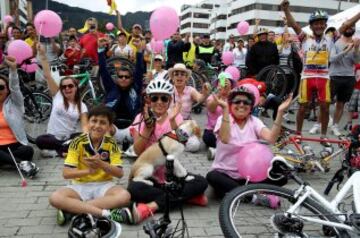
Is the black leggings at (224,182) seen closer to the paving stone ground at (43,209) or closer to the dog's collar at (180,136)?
the paving stone ground at (43,209)

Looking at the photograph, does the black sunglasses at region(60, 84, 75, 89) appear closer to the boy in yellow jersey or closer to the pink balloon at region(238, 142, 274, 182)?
the boy in yellow jersey

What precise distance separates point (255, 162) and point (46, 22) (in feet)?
14.9

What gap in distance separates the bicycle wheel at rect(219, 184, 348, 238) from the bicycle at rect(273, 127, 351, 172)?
1765mm

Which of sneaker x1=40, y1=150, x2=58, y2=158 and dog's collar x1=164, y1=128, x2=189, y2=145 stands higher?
dog's collar x1=164, y1=128, x2=189, y2=145

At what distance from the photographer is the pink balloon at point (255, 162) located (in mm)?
3842

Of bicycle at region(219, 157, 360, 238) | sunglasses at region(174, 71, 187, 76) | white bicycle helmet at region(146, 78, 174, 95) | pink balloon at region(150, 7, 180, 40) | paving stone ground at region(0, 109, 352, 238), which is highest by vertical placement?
pink balloon at region(150, 7, 180, 40)

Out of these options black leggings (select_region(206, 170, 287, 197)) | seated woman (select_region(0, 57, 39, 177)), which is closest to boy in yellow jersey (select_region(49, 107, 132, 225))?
black leggings (select_region(206, 170, 287, 197))

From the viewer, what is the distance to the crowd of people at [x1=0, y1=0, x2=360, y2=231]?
3.72m

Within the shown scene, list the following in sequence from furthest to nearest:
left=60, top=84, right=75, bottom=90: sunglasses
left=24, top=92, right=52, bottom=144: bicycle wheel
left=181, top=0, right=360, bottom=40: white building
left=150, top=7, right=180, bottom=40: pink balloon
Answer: left=181, top=0, right=360, bottom=40: white building < left=24, top=92, right=52, bottom=144: bicycle wheel < left=150, top=7, right=180, bottom=40: pink balloon < left=60, top=84, right=75, bottom=90: sunglasses

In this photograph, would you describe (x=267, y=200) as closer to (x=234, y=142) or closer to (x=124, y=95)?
(x=234, y=142)

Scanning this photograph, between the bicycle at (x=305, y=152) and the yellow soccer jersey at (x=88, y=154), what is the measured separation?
7.61ft

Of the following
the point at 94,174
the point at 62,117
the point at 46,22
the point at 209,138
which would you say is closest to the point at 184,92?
the point at 209,138

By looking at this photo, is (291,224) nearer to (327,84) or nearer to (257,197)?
(257,197)

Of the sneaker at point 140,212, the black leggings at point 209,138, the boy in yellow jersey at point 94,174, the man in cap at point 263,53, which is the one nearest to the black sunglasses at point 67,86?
the boy in yellow jersey at point 94,174
